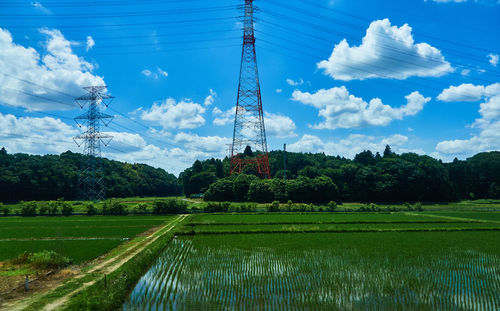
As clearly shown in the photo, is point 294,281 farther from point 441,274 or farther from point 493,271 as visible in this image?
point 493,271

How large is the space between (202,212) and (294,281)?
4634 cm

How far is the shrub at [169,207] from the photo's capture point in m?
58.4

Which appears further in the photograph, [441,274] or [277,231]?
[277,231]

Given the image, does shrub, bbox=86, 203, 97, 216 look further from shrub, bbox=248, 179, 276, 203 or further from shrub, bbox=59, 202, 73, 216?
shrub, bbox=248, 179, 276, 203

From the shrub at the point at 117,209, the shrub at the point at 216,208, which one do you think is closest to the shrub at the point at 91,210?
the shrub at the point at 117,209

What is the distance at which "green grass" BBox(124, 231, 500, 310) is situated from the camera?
546 inches

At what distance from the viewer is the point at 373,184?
88.8 meters

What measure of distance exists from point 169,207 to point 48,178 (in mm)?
62310

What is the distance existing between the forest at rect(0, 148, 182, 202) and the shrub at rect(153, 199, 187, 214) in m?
58.5

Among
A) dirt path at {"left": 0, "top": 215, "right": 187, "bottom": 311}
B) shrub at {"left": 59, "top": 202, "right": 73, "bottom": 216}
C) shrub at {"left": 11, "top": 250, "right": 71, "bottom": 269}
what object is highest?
shrub at {"left": 59, "top": 202, "right": 73, "bottom": 216}

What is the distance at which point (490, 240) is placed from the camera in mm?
31016

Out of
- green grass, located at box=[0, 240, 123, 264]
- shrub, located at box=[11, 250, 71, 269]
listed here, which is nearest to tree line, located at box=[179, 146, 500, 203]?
green grass, located at box=[0, 240, 123, 264]

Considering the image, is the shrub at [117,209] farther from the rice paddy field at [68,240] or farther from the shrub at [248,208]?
the shrub at [248,208]

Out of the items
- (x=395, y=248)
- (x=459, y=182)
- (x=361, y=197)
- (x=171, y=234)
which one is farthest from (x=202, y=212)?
(x=459, y=182)
